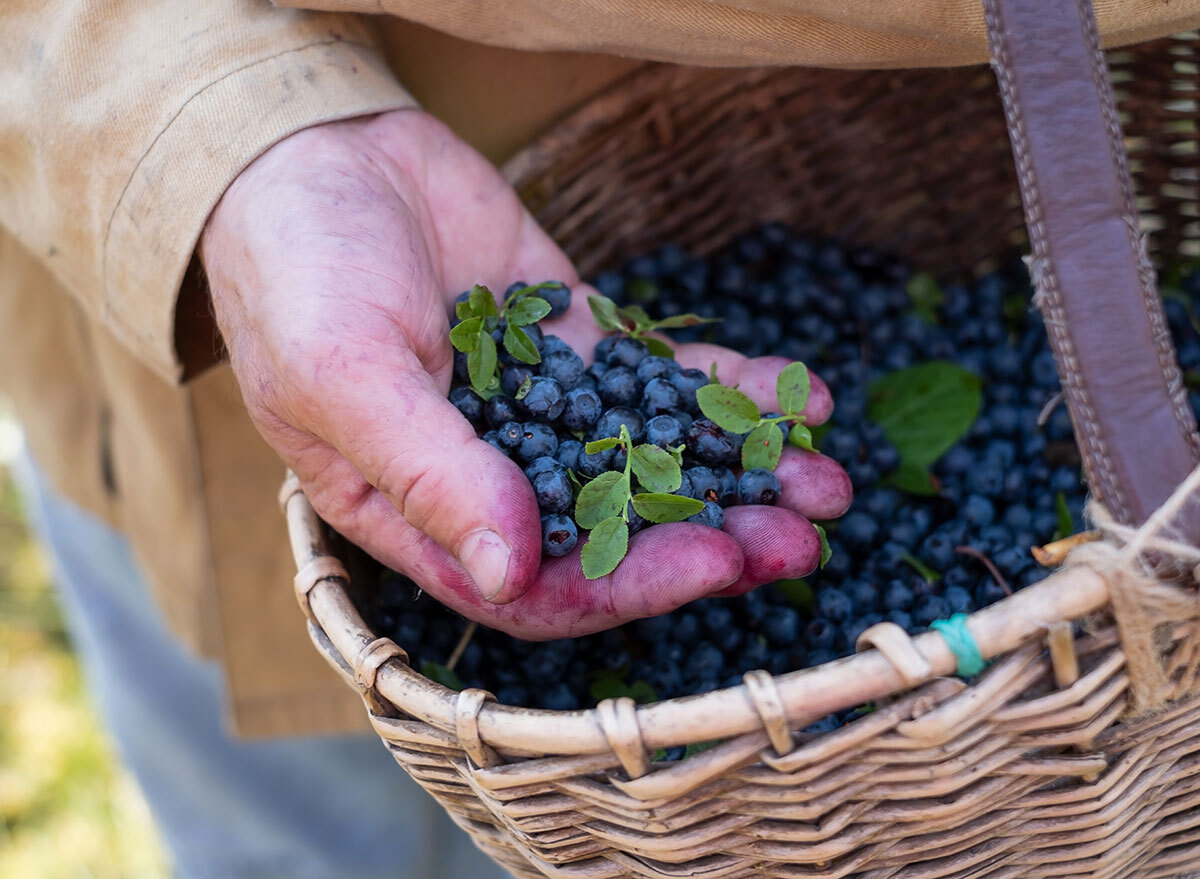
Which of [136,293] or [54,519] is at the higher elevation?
[136,293]

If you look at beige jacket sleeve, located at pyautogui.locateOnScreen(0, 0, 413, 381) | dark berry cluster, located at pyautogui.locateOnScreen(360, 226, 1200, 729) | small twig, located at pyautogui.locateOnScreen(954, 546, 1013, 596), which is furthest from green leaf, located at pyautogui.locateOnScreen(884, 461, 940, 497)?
beige jacket sleeve, located at pyautogui.locateOnScreen(0, 0, 413, 381)

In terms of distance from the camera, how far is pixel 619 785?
2.31 ft

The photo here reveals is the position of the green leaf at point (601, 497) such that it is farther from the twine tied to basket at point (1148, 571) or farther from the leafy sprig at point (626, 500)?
Result: the twine tied to basket at point (1148, 571)

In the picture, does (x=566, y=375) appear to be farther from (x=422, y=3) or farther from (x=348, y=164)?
(x=422, y=3)

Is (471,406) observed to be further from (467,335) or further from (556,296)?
(556,296)

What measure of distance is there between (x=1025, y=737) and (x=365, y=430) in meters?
0.55

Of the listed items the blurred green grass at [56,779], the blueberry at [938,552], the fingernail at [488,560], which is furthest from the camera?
the blurred green grass at [56,779]

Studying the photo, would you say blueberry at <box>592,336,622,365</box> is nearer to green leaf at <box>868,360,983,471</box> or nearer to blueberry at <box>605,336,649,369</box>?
blueberry at <box>605,336,649,369</box>

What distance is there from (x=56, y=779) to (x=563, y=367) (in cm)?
206

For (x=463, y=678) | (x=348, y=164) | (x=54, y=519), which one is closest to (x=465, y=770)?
(x=463, y=678)

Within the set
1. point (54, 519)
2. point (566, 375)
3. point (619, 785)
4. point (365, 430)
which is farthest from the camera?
point (54, 519)

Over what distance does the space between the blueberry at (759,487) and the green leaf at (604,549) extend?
15 centimetres

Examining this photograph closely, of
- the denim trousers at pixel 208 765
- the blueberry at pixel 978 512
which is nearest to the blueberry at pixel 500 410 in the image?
the blueberry at pixel 978 512

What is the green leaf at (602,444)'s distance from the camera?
2.90 feet
